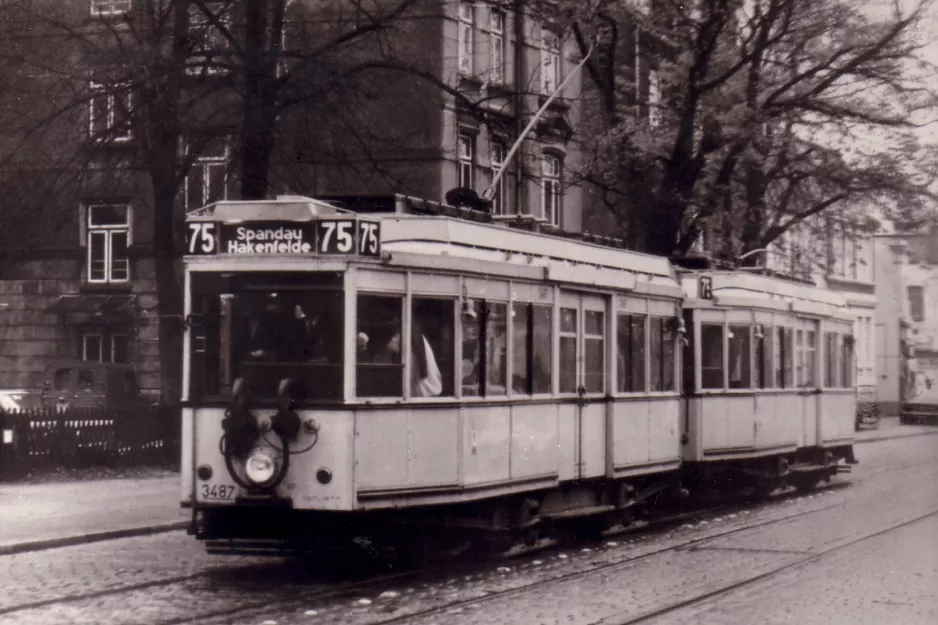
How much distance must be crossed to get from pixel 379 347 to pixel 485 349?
1692 millimetres

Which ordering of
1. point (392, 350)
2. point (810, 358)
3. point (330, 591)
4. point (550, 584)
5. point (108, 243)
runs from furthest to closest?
point (108, 243) → point (810, 358) → point (550, 584) → point (392, 350) → point (330, 591)

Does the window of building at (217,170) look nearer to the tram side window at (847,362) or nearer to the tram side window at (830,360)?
the tram side window at (830,360)

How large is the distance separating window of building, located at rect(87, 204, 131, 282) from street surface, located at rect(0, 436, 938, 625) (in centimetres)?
2339

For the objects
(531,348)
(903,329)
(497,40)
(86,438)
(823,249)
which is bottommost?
(86,438)

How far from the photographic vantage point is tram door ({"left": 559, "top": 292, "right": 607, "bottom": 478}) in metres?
16.6

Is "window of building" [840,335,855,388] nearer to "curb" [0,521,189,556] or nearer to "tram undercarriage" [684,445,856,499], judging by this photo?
"tram undercarriage" [684,445,856,499]

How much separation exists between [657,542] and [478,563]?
3.03 meters

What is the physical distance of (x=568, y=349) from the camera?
16.7m

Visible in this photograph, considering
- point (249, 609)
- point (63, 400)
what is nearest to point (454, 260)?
point (249, 609)

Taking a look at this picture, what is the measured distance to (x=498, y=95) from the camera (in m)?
22.5

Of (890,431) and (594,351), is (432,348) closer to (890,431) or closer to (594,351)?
(594,351)

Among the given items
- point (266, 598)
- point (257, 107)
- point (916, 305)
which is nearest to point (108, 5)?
point (257, 107)

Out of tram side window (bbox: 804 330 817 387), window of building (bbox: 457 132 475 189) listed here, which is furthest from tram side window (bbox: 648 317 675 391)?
window of building (bbox: 457 132 475 189)

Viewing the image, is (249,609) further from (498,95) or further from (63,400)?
(63,400)
